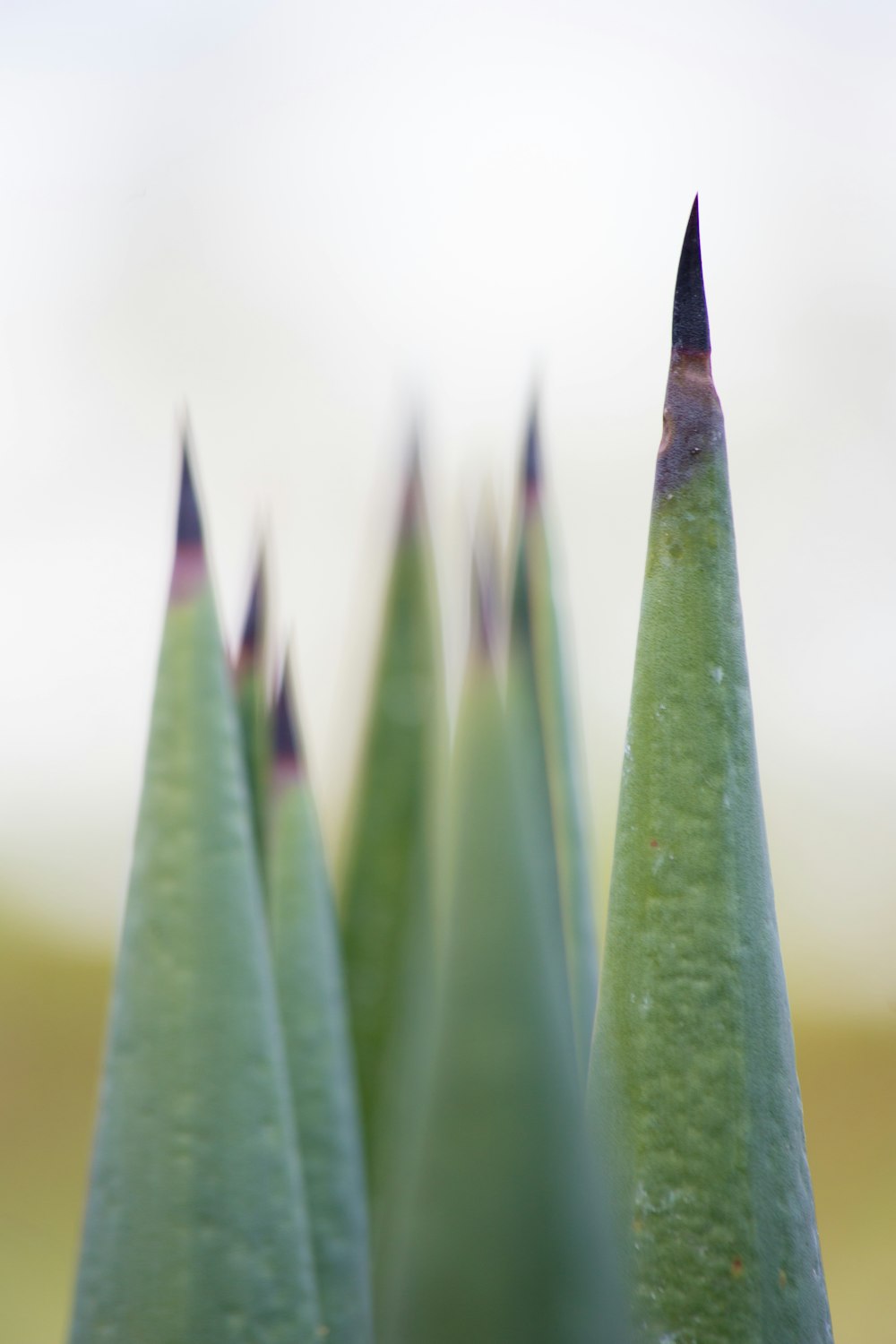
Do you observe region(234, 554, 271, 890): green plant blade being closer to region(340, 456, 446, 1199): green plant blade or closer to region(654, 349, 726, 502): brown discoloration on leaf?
region(340, 456, 446, 1199): green plant blade

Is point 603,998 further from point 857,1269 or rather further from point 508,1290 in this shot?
point 857,1269

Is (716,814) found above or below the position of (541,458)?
below

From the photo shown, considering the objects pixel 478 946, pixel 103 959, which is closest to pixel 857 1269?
pixel 103 959

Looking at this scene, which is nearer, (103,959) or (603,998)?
(603,998)

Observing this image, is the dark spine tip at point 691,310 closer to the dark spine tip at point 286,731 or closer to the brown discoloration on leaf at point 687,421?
the brown discoloration on leaf at point 687,421

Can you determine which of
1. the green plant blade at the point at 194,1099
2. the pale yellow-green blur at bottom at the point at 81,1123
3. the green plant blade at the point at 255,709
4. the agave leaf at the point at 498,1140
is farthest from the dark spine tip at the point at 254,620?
the pale yellow-green blur at bottom at the point at 81,1123

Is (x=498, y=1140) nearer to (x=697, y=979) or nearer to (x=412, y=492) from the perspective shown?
(x=697, y=979)

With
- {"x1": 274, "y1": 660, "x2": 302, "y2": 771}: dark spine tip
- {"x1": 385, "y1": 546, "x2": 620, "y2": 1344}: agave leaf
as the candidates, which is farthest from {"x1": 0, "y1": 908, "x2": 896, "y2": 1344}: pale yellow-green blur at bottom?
{"x1": 385, "y1": 546, "x2": 620, "y2": 1344}: agave leaf

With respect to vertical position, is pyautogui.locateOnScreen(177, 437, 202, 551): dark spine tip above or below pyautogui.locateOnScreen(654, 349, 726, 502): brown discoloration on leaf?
below
